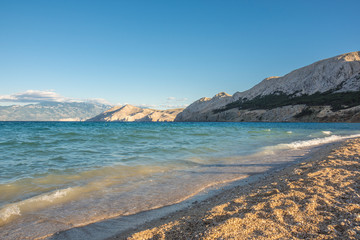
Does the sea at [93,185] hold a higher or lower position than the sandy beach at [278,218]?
lower

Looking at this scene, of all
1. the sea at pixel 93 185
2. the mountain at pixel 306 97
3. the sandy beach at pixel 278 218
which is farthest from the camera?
the mountain at pixel 306 97

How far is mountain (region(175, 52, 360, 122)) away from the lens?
3597 inches

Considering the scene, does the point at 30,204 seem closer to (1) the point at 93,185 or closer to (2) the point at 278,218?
(1) the point at 93,185

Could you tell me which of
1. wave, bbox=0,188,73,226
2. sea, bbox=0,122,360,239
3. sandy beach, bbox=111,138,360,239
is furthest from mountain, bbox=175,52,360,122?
wave, bbox=0,188,73,226

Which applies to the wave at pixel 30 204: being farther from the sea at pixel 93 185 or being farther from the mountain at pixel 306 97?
the mountain at pixel 306 97

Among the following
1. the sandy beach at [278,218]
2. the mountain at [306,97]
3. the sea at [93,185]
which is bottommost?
the sea at [93,185]

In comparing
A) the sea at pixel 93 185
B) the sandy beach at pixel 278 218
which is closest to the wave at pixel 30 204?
the sea at pixel 93 185

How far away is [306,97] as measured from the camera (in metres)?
127

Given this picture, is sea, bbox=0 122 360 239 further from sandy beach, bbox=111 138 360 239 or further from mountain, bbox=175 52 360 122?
mountain, bbox=175 52 360 122

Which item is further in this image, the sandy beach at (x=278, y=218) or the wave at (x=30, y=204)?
the wave at (x=30, y=204)

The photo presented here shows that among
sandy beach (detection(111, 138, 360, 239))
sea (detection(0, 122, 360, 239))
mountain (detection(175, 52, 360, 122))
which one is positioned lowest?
sea (detection(0, 122, 360, 239))

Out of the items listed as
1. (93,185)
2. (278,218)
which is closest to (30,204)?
(93,185)

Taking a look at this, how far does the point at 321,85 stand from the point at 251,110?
4450 cm

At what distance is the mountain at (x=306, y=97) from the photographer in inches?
3597
